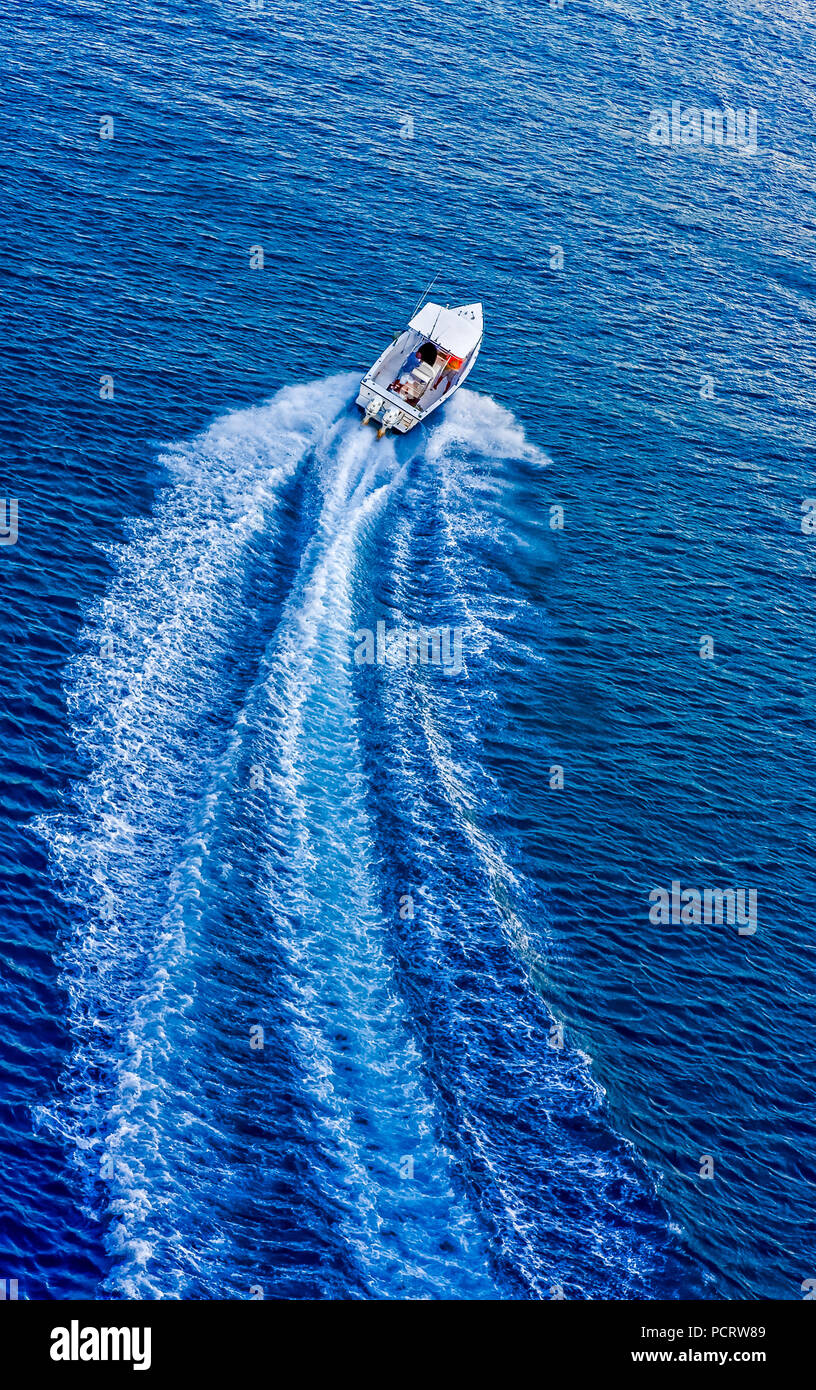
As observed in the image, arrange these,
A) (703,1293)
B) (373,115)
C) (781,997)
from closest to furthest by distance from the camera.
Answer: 1. (703,1293)
2. (781,997)
3. (373,115)

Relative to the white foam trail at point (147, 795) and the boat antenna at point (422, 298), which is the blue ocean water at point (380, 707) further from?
the boat antenna at point (422, 298)

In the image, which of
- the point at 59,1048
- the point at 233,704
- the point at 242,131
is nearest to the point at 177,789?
the point at 233,704

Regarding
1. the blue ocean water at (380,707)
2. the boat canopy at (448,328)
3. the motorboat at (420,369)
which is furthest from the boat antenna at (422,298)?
the motorboat at (420,369)

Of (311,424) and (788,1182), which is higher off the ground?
(311,424)

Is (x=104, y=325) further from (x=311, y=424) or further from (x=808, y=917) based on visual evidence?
(x=808, y=917)

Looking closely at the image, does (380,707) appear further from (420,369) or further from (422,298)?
(422,298)

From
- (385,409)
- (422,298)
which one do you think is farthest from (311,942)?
(422,298)

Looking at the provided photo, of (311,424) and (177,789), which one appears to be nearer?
(177,789)
